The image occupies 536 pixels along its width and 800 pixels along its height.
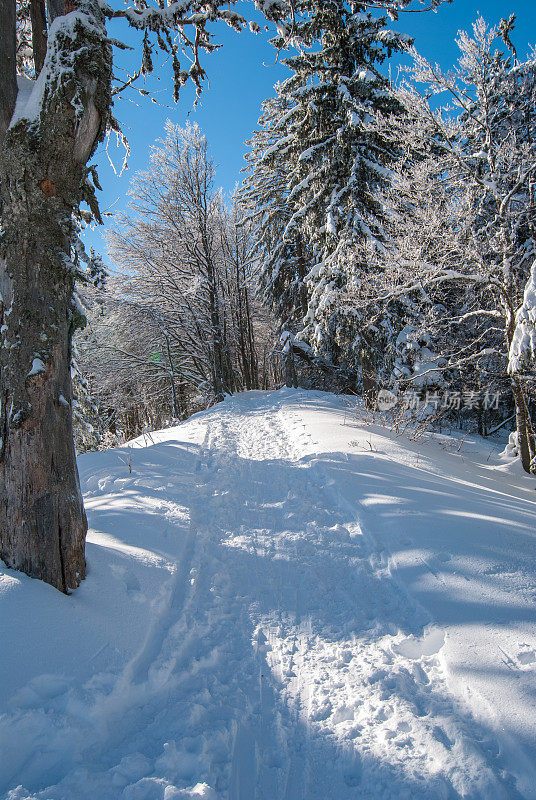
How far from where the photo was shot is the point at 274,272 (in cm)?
1630

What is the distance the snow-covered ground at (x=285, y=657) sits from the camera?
1.66m

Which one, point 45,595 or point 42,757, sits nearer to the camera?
point 42,757

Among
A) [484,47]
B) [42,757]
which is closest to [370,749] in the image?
[42,757]

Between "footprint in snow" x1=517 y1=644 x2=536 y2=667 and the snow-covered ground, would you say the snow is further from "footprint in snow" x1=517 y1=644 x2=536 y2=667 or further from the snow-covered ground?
"footprint in snow" x1=517 y1=644 x2=536 y2=667

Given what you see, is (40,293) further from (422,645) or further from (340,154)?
(340,154)

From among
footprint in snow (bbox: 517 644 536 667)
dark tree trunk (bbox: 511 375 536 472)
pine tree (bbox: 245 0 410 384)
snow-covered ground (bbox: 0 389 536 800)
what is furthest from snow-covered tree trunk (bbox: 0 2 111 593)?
dark tree trunk (bbox: 511 375 536 472)

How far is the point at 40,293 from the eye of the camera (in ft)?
8.25

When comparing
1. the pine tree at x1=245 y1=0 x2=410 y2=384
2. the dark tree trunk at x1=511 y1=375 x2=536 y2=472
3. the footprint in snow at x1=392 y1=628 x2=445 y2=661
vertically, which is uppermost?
the pine tree at x1=245 y1=0 x2=410 y2=384

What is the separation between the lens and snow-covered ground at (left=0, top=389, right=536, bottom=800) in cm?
166

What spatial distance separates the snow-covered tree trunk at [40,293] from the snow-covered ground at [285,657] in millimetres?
347

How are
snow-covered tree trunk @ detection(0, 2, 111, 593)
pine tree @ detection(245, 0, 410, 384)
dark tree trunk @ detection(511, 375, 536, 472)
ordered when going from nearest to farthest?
1. snow-covered tree trunk @ detection(0, 2, 111, 593)
2. dark tree trunk @ detection(511, 375, 536, 472)
3. pine tree @ detection(245, 0, 410, 384)

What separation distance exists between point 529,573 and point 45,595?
3478mm

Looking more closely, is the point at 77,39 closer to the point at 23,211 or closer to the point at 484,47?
the point at 23,211

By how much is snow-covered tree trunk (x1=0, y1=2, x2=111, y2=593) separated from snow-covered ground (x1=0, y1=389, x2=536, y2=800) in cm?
35
